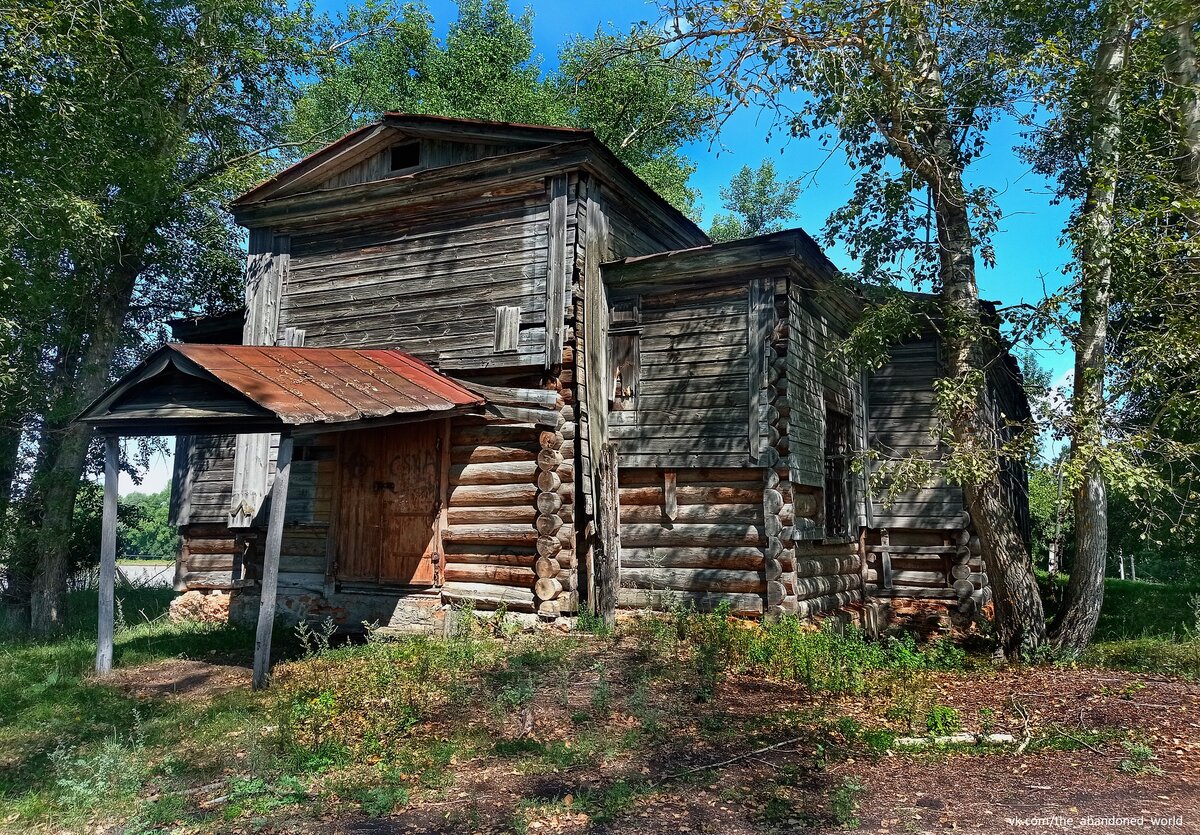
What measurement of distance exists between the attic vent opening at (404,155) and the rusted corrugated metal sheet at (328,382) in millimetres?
3326

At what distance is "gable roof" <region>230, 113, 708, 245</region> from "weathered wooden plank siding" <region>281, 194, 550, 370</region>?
50 centimetres

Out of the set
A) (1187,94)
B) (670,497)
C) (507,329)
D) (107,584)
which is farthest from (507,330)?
(1187,94)

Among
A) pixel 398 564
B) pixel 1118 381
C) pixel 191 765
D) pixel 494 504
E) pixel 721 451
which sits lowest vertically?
pixel 191 765

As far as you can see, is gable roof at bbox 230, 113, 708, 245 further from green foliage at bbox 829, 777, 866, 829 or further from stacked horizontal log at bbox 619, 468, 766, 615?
green foliage at bbox 829, 777, 866, 829

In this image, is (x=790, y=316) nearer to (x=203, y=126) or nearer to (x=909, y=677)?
(x=909, y=677)

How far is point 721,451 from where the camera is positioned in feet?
34.5

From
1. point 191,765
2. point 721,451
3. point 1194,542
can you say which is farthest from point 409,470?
point 1194,542

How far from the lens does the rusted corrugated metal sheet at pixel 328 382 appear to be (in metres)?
7.99

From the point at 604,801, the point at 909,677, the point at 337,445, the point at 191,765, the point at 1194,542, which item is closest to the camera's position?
the point at 604,801

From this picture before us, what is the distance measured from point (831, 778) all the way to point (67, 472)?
44.1ft

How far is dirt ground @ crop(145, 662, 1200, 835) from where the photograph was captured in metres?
4.77

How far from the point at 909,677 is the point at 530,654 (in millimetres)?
4077

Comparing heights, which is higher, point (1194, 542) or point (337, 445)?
point (337, 445)

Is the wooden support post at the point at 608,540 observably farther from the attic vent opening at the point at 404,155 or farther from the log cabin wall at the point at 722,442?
the attic vent opening at the point at 404,155
